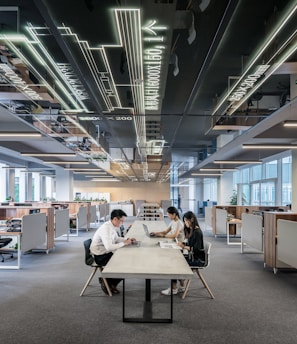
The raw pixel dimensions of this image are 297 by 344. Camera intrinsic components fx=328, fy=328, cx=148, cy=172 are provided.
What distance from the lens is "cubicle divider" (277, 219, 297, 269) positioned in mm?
5422

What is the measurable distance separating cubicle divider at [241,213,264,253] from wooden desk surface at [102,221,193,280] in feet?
11.2

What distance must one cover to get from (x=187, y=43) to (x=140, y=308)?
3516 mm

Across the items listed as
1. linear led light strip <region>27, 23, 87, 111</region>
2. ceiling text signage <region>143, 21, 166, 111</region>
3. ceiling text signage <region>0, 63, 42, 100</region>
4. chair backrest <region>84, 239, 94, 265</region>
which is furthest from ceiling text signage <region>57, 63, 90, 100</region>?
chair backrest <region>84, 239, 94, 265</region>

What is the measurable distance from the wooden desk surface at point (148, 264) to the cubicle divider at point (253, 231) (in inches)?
135

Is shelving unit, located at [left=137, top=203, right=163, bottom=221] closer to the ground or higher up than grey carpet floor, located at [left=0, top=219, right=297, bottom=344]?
higher up

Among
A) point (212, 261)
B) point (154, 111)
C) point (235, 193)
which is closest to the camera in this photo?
point (154, 111)

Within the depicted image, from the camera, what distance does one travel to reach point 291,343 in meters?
3.26

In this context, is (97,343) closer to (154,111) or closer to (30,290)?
(30,290)

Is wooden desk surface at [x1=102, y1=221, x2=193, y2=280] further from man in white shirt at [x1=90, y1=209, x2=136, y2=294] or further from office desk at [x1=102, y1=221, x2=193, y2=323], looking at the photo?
man in white shirt at [x1=90, y1=209, x2=136, y2=294]

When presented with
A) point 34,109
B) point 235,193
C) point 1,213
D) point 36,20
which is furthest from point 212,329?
point 235,193

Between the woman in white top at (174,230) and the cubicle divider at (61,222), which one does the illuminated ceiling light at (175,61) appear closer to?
the woman in white top at (174,230)

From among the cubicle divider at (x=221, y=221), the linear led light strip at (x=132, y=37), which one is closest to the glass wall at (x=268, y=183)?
the cubicle divider at (x=221, y=221)

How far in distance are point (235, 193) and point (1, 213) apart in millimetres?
12871

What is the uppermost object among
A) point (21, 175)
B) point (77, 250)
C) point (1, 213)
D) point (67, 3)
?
point (67, 3)
